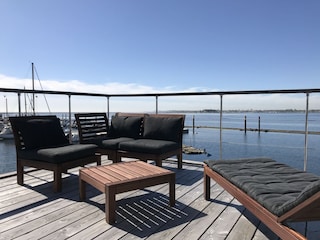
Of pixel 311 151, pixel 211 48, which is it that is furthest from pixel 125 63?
pixel 311 151

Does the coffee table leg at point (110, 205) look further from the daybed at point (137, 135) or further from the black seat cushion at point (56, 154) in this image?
the daybed at point (137, 135)

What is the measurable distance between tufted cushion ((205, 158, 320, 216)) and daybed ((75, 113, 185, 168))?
1093 millimetres

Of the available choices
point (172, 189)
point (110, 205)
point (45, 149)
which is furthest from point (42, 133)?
point (172, 189)

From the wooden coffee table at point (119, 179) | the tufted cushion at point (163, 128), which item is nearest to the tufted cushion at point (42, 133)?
the wooden coffee table at point (119, 179)

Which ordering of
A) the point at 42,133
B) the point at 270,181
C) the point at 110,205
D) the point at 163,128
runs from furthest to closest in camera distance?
the point at 163,128 < the point at 42,133 < the point at 110,205 < the point at 270,181

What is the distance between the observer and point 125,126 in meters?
4.11

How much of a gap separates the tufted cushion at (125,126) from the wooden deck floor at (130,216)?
139 centimetres

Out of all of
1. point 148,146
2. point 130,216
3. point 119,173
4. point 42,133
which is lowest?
point 130,216

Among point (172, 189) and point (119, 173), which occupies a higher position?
point (119, 173)

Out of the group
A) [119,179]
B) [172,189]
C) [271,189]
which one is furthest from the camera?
[172,189]

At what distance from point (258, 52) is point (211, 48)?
384 cm

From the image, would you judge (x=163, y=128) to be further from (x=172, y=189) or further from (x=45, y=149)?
(x=45, y=149)

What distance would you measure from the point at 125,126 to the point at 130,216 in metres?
2.18

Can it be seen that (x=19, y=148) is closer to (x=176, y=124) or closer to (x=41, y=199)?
(x=41, y=199)
